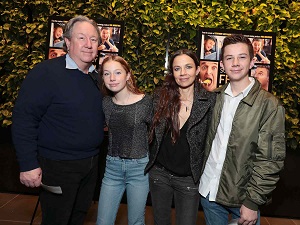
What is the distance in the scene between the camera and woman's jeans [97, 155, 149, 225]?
242 centimetres

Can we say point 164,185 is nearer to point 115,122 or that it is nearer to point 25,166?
point 115,122

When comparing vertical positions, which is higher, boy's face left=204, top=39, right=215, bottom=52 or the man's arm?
boy's face left=204, top=39, right=215, bottom=52

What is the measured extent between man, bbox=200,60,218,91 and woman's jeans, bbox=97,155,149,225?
5.12 ft

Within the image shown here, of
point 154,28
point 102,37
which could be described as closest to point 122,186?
point 102,37

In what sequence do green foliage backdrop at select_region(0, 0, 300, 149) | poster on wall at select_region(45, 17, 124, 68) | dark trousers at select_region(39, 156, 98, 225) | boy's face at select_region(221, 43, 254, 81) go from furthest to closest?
green foliage backdrop at select_region(0, 0, 300, 149) → poster on wall at select_region(45, 17, 124, 68) → dark trousers at select_region(39, 156, 98, 225) → boy's face at select_region(221, 43, 254, 81)

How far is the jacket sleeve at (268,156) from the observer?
76.0 inches

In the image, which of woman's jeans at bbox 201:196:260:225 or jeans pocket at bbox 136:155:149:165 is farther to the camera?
jeans pocket at bbox 136:155:149:165

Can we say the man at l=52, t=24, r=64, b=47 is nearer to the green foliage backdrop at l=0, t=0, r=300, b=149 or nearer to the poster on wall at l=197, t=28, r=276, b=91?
the green foliage backdrop at l=0, t=0, r=300, b=149

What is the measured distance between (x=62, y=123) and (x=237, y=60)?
112 centimetres

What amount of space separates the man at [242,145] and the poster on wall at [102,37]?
1.89m

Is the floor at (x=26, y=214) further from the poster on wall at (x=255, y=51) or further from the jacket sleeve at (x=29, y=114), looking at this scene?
the jacket sleeve at (x=29, y=114)

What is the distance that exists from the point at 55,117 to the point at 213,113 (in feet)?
3.16

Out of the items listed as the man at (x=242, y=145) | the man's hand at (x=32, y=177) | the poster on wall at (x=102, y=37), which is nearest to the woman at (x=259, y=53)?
the poster on wall at (x=102, y=37)

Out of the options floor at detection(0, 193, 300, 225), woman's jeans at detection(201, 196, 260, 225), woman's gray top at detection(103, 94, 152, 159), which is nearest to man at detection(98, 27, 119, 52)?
woman's gray top at detection(103, 94, 152, 159)
